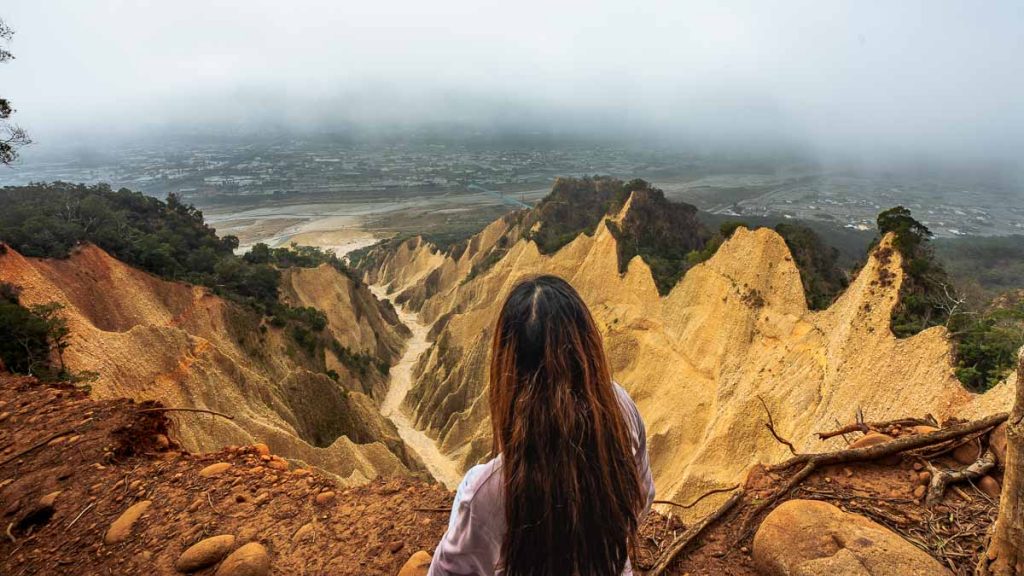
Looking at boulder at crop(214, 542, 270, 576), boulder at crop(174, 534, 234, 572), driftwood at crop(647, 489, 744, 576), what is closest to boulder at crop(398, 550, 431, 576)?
boulder at crop(214, 542, 270, 576)

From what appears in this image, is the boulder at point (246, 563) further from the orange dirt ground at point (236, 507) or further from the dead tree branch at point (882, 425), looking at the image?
the dead tree branch at point (882, 425)

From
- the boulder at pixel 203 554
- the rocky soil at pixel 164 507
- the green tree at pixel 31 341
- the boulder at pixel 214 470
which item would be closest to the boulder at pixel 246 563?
the rocky soil at pixel 164 507

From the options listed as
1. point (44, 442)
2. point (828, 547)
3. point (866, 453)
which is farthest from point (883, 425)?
point (44, 442)

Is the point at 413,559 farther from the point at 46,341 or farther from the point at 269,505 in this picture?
the point at 46,341

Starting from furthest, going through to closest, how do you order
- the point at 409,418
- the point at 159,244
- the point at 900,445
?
the point at 409,418, the point at 159,244, the point at 900,445

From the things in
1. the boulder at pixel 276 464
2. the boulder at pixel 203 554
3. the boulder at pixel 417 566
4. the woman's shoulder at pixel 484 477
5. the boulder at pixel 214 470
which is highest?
the woman's shoulder at pixel 484 477

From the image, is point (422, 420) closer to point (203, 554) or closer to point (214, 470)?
point (214, 470)

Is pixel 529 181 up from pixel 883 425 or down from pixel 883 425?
up
